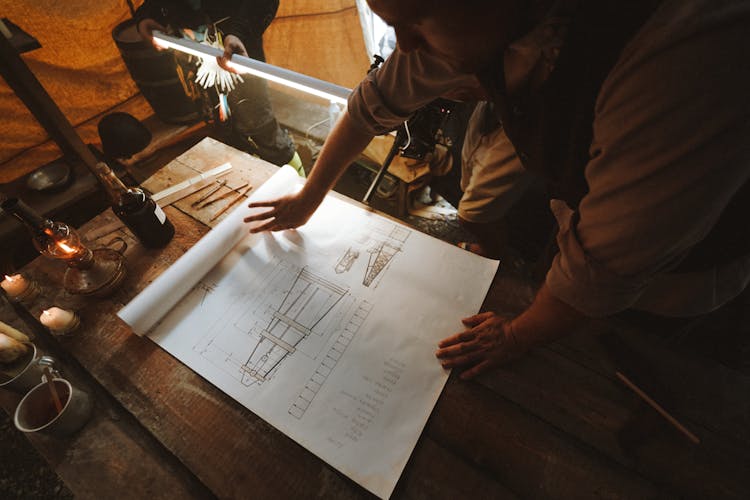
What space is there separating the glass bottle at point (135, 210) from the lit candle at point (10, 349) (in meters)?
0.49

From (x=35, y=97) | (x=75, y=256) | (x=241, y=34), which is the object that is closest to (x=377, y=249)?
(x=75, y=256)

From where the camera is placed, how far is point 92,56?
2914 millimetres

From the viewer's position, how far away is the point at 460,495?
2.71 feet

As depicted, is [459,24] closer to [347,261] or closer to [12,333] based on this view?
[347,261]

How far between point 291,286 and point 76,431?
0.75 m

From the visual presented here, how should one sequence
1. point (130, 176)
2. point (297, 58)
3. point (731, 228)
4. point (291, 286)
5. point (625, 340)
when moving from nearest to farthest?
point (731, 228) → point (625, 340) → point (291, 286) → point (130, 176) → point (297, 58)

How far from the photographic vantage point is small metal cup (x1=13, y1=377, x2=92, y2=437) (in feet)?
2.98

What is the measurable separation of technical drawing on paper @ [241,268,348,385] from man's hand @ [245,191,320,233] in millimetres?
230

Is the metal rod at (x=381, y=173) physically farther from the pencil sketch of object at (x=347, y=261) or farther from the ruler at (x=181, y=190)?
the ruler at (x=181, y=190)

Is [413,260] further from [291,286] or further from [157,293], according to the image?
[157,293]

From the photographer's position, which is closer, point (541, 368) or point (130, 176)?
point (541, 368)

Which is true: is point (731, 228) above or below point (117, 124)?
above

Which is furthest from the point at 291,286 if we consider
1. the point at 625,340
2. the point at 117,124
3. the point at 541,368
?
the point at 117,124

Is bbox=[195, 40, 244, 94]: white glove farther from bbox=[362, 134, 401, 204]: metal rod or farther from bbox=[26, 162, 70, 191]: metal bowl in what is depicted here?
bbox=[26, 162, 70, 191]: metal bowl
